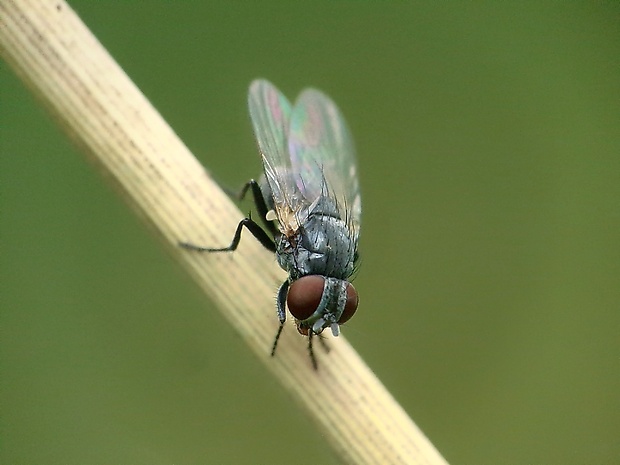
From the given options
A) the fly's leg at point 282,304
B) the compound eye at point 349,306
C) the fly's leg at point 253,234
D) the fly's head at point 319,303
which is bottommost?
the compound eye at point 349,306

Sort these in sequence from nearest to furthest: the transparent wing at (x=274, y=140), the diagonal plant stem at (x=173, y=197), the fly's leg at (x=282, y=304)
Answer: the diagonal plant stem at (x=173, y=197), the fly's leg at (x=282, y=304), the transparent wing at (x=274, y=140)

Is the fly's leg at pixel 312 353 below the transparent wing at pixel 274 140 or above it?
below

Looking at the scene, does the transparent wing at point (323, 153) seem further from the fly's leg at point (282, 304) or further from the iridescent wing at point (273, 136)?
the fly's leg at point (282, 304)

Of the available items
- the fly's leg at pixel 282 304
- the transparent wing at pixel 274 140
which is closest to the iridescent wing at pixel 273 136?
the transparent wing at pixel 274 140

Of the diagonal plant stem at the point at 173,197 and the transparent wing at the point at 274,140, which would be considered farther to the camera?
the transparent wing at the point at 274,140

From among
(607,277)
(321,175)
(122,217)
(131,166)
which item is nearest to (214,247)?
(131,166)

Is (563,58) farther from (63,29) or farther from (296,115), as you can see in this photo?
(63,29)

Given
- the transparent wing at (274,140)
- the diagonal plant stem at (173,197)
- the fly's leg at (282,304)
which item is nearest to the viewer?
the diagonal plant stem at (173,197)
